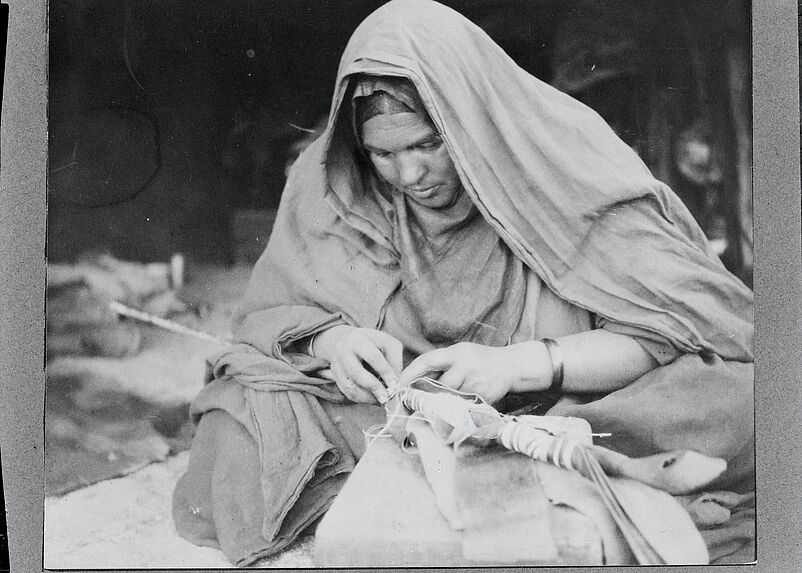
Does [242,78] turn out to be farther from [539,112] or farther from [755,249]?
[755,249]

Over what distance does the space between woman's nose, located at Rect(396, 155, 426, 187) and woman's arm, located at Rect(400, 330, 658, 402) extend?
55 cm

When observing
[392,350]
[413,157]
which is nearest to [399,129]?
[413,157]

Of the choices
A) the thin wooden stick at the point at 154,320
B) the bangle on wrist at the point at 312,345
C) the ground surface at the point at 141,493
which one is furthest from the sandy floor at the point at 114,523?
the bangle on wrist at the point at 312,345

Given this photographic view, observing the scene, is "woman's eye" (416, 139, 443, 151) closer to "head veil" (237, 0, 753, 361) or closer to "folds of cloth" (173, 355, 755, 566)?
"head veil" (237, 0, 753, 361)

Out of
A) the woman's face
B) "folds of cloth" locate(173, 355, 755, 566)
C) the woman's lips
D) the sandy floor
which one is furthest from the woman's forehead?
the sandy floor

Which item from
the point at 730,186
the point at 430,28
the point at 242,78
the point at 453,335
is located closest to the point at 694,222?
the point at 730,186

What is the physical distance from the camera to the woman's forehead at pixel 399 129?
279cm

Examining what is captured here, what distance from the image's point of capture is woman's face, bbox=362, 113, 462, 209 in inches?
110

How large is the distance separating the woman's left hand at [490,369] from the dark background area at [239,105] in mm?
691

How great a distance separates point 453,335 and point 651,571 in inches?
36.5

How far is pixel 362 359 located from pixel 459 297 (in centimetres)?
36

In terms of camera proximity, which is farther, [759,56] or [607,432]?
[759,56]

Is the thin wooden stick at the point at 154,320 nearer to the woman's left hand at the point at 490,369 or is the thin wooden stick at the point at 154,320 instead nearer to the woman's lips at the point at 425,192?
the woman's left hand at the point at 490,369

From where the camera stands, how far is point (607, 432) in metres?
2.76
